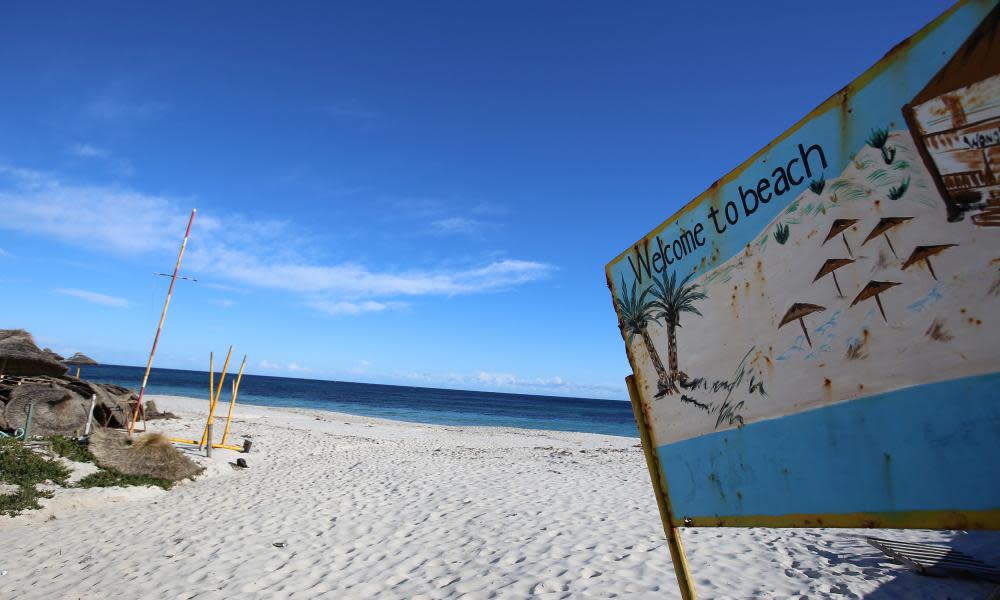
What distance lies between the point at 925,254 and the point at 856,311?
246 mm

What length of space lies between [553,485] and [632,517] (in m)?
2.81

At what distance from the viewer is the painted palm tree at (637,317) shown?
2383 mm

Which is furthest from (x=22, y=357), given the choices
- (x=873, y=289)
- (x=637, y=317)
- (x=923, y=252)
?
(x=923, y=252)

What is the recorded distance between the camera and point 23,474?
27.0ft

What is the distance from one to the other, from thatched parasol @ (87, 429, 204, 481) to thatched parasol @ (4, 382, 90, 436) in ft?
5.61

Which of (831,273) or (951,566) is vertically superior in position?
(831,273)

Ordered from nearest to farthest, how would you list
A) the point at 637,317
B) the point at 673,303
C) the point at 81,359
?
A: the point at 673,303
the point at 637,317
the point at 81,359

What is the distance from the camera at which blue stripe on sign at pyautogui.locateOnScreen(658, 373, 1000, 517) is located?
4.25 feet

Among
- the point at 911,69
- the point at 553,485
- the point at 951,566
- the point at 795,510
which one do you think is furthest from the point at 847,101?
the point at 553,485

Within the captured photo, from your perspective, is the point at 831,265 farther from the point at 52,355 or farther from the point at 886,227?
the point at 52,355

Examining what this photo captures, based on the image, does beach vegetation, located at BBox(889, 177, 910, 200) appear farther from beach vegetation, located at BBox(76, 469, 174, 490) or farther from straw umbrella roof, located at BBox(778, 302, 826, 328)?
beach vegetation, located at BBox(76, 469, 174, 490)

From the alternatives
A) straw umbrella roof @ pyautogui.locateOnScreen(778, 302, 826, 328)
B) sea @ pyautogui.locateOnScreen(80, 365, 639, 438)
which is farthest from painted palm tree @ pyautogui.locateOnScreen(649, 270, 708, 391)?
sea @ pyautogui.locateOnScreen(80, 365, 639, 438)

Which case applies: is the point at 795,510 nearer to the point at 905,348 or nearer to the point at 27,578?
the point at 905,348

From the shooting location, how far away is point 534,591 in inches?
179
